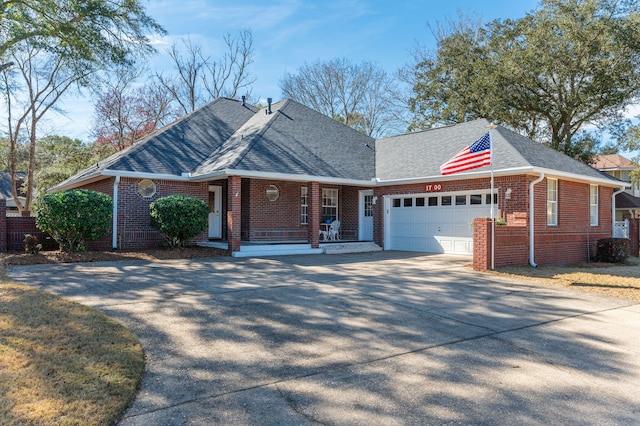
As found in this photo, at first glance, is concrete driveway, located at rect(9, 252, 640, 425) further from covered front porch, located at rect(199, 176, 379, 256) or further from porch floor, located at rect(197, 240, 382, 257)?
covered front porch, located at rect(199, 176, 379, 256)

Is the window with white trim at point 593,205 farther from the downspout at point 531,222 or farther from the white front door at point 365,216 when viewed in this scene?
the white front door at point 365,216

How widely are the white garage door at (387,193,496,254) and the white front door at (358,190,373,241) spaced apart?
3.76ft

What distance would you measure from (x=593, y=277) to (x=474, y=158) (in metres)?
4.35

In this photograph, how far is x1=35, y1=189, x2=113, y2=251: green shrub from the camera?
11102 millimetres

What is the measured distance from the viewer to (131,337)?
16.2ft

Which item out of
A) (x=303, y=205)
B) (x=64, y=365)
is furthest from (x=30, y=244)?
(x=303, y=205)

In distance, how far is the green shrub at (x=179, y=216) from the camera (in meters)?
12.6

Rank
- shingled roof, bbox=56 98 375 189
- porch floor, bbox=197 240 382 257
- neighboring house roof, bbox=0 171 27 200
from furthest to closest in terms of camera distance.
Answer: neighboring house roof, bbox=0 171 27 200 → shingled roof, bbox=56 98 375 189 → porch floor, bbox=197 240 382 257

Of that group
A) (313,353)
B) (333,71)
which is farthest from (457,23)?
(313,353)

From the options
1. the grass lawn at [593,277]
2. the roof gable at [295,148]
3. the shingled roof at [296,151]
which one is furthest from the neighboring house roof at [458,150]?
the grass lawn at [593,277]

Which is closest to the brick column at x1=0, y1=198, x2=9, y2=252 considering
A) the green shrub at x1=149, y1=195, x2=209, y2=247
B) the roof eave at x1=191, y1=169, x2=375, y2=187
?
the green shrub at x1=149, y1=195, x2=209, y2=247

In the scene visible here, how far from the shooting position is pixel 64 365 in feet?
13.0

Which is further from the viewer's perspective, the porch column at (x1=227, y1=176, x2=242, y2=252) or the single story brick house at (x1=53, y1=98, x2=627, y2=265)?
the porch column at (x1=227, y1=176, x2=242, y2=252)

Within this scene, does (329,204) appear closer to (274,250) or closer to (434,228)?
(434,228)
